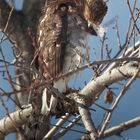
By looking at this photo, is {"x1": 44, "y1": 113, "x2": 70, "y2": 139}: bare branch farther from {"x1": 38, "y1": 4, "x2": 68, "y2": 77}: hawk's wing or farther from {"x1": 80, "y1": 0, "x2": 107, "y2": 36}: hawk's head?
{"x1": 80, "y1": 0, "x2": 107, "y2": 36}: hawk's head

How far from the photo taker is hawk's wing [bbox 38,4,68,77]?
3.92 meters

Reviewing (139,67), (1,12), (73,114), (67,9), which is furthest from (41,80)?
(1,12)

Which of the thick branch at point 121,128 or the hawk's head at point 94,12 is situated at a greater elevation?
the hawk's head at point 94,12

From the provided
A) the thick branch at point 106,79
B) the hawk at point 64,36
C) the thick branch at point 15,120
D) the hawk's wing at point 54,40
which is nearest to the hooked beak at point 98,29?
the hawk at point 64,36

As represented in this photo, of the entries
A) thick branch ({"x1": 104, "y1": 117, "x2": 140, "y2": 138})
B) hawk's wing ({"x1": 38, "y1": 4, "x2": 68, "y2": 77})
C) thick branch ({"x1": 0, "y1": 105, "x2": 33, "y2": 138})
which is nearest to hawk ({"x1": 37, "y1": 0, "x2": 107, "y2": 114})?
hawk's wing ({"x1": 38, "y1": 4, "x2": 68, "y2": 77})

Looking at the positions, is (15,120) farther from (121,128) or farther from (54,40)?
(121,128)

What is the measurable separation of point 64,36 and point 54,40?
65 mm

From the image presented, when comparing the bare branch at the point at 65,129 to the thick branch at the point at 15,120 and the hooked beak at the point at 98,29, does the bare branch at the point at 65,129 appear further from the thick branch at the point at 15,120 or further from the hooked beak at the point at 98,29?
the hooked beak at the point at 98,29

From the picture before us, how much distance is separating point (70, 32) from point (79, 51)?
13 cm

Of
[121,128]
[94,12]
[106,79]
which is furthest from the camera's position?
[121,128]

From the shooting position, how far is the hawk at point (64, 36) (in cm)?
391

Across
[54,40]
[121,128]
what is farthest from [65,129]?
[54,40]

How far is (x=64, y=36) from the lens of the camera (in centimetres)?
395

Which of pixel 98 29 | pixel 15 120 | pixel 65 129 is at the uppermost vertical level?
pixel 98 29
